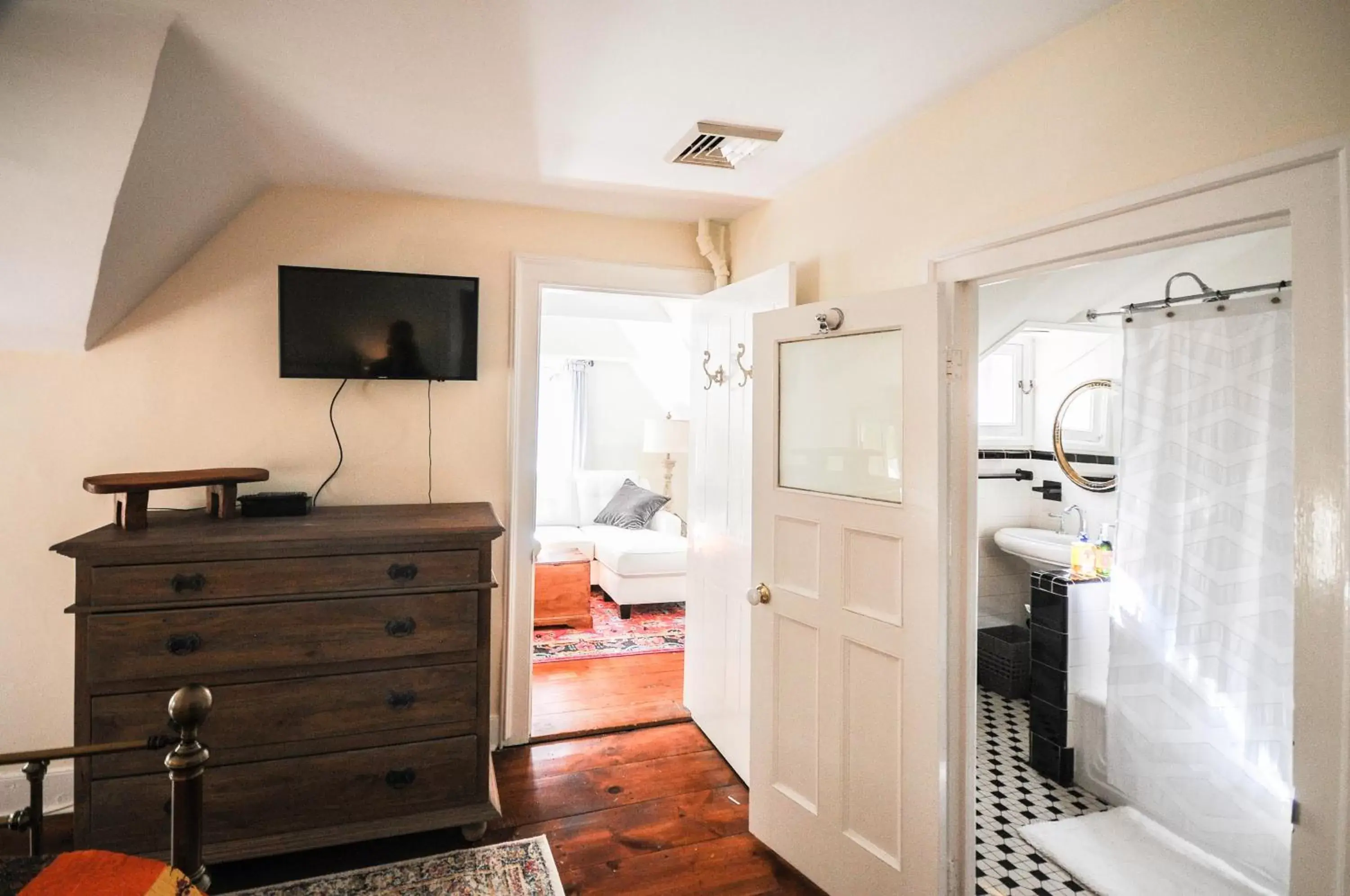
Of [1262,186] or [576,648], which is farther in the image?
[576,648]

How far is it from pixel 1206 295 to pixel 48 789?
14.5ft

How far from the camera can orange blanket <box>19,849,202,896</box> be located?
102cm

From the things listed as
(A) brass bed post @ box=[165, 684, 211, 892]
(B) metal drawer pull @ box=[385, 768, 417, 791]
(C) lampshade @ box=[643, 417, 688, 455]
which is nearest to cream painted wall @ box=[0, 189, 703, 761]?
(B) metal drawer pull @ box=[385, 768, 417, 791]

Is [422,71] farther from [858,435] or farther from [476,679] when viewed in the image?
[476,679]

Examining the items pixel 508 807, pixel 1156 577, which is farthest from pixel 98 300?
pixel 1156 577

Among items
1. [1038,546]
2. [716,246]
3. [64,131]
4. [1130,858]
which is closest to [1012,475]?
[1038,546]

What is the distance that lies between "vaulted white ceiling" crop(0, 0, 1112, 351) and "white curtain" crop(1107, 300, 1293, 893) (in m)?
1.31

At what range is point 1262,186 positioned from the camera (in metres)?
1.22

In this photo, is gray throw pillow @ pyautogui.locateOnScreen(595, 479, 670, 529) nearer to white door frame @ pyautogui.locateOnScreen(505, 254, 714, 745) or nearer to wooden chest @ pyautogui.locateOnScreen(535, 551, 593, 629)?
wooden chest @ pyautogui.locateOnScreen(535, 551, 593, 629)

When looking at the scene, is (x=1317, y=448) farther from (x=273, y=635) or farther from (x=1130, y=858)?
(x=273, y=635)

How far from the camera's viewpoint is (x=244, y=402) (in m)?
2.63

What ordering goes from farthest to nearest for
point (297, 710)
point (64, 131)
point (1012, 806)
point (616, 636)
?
point (616, 636) → point (1012, 806) → point (297, 710) → point (64, 131)

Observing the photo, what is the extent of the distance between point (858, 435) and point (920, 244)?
0.60 metres

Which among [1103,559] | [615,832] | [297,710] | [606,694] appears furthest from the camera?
[606,694]
